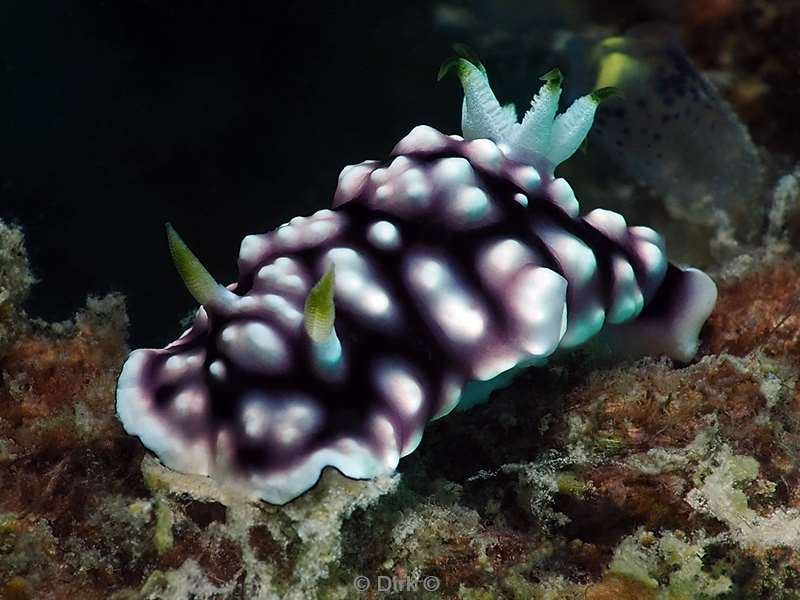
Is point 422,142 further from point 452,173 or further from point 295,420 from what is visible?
point 295,420

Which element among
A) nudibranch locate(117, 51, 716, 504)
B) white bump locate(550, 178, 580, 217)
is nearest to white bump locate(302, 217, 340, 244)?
nudibranch locate(117, 51, 716, 504)

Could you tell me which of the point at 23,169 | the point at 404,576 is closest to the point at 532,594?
the point at 404,576

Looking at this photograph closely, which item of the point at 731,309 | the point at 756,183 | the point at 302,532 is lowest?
the point at 756,183

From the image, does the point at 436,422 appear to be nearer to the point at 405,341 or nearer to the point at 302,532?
the point at 405,341

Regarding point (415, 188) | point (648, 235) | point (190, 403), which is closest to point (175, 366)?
point (190, 403)

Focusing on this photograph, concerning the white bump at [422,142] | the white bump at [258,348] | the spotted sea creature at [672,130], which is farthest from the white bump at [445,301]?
→ the spotted sea creature at [672,130]

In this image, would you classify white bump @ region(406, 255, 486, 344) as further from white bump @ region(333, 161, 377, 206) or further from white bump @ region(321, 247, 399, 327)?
white bump @ region(333, 161, 377, 206)
